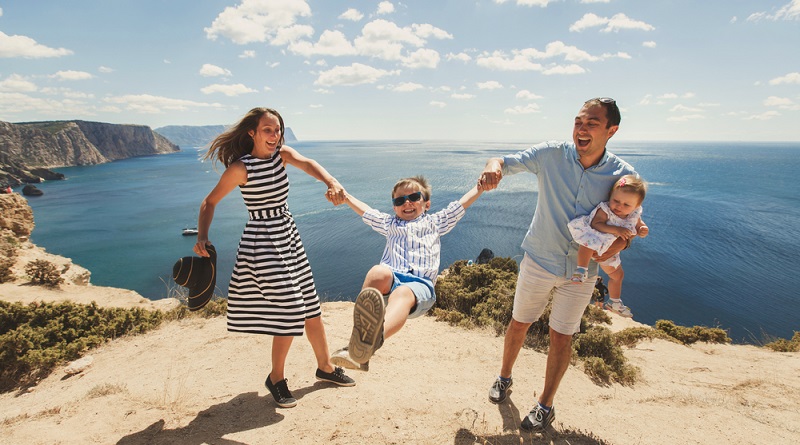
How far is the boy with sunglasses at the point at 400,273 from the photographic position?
2885mm

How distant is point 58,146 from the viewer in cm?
11700

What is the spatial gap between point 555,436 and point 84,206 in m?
74.4

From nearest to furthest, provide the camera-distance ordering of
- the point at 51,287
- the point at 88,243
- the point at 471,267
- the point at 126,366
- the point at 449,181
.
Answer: the point at 126,366, the point at 471,267, the point at 51,287, the point at 88,243, the point at 449,181

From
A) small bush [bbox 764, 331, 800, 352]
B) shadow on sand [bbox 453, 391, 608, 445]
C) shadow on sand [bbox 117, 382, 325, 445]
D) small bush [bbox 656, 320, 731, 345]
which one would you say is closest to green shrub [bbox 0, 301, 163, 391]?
shadow on sand [bbox 117, 382, 325, 445]

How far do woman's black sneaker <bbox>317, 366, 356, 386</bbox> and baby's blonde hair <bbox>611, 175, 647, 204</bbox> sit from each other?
10.5 ft

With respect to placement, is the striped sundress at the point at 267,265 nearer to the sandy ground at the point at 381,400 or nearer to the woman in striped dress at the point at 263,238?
the woman in striped dress at the point at 263,238

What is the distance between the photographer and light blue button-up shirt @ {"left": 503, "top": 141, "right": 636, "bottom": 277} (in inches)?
126

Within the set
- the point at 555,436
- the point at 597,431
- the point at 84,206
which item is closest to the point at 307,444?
the point at 555,436

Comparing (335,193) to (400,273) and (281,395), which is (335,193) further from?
(281,395)

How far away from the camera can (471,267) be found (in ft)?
32.1

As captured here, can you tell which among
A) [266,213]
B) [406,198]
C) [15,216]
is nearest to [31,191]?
[15,216]

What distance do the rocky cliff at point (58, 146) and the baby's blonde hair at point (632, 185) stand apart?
106 metres

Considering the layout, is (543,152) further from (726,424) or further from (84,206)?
(84,206)

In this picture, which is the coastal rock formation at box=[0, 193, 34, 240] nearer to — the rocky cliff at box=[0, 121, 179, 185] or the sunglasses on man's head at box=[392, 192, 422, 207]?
the sunglasses on man's head at box=[392, 192, 422, 207]
